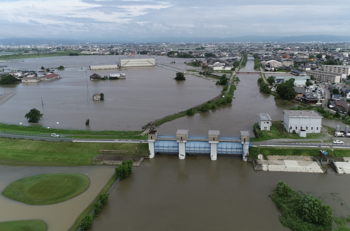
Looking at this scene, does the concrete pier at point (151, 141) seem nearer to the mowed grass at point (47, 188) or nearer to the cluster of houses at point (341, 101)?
the mowed grass at point (47, 188)

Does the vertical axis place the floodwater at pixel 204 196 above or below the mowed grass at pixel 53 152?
below

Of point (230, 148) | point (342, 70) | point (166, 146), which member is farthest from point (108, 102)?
point (342, 70)

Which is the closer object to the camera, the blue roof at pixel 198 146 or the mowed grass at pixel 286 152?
the mowed grass at pixel 286 152

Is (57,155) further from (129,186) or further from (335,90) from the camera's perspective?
(335,90)

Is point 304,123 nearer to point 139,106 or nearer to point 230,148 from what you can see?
point 230,148

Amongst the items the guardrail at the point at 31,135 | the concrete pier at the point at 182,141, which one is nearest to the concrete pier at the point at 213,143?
the concrete pier at the point at 182,141

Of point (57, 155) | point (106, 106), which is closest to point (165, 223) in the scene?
point (57, 155)

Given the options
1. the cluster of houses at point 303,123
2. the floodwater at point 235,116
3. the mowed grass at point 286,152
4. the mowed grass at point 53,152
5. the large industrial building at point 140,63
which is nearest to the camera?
the mowed grass at point 286,152

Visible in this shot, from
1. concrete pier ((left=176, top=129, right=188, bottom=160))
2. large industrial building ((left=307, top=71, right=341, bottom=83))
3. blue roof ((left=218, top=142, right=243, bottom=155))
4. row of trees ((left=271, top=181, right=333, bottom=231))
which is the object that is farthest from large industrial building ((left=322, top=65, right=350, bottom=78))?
row of trees ((left=271, top=181, right=333, bottom=231))
